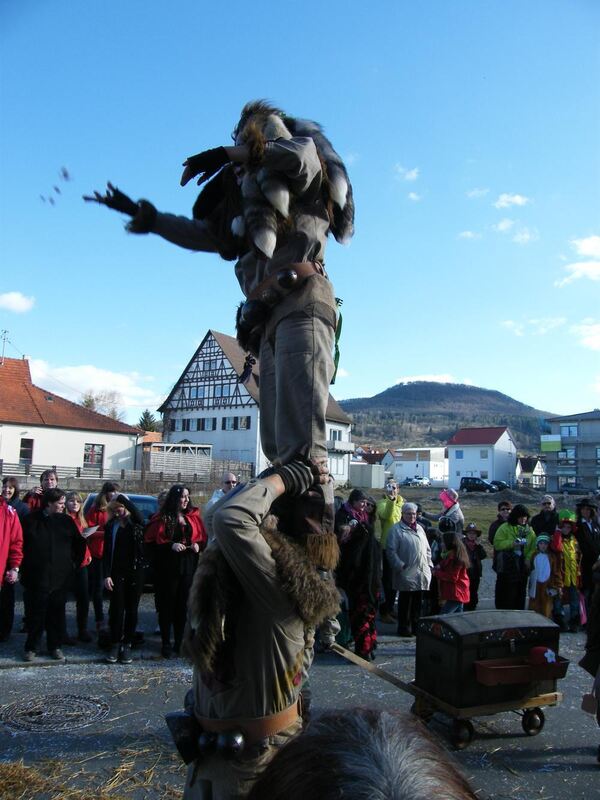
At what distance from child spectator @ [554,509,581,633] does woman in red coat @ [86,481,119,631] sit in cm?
687

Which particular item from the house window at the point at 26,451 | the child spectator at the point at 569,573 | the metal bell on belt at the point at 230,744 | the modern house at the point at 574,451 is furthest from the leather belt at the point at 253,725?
the modern house at the point at 574,451

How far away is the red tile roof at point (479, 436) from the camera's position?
84.2m

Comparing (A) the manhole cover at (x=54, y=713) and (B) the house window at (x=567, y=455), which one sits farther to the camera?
(B) the house window at (x=567, y=455)

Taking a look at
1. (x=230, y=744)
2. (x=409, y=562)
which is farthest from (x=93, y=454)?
(x=230, y=744)

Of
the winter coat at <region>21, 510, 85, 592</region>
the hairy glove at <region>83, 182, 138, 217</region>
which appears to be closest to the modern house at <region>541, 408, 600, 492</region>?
the winter coat at <region>21, 510, 85, 592</region>

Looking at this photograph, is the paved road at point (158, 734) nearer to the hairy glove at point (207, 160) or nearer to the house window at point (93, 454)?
the hairy glove at point (207, 160)

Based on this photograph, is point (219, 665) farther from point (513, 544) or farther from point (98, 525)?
point (513, 544)

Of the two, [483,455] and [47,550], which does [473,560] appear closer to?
[47,550]

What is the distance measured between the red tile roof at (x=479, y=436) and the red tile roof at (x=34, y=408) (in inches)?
2076

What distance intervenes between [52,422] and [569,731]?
138 ft

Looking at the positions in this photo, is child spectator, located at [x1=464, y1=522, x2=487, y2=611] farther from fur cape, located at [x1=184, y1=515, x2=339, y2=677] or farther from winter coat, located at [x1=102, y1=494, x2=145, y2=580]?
fur cape, located at [x1=184, y1=515, x2=339, y2=677]

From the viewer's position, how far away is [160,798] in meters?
3.82

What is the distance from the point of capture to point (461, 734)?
5301 millimetres

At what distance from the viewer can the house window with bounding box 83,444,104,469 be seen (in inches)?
1755
